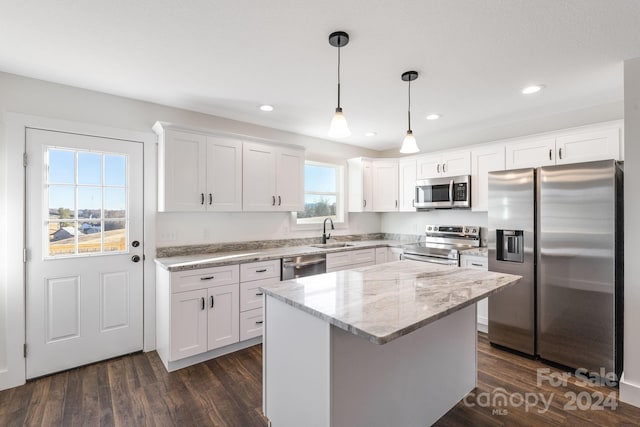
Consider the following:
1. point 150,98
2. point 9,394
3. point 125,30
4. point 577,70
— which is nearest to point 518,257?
point 577,70

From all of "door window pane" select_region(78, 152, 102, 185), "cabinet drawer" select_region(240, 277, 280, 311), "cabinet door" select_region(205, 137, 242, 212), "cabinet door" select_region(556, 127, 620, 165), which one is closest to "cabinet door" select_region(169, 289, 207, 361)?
"cabinet drawer" select_region(240, 277, 280, 311)

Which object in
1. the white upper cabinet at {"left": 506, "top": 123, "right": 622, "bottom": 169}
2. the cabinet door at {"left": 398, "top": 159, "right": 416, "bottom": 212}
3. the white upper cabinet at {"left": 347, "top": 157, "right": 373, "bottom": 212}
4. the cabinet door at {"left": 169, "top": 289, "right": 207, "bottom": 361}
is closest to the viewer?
the cabinet door at {"left": 169, "top": 289, "right": 207, "bottom": 361}

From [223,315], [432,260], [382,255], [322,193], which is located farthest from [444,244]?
[223,315]

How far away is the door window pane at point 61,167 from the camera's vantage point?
258cm

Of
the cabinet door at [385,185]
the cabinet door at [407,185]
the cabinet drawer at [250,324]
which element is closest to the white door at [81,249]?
the cabinet drawer at [250,324]

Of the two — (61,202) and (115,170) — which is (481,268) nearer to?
(115,170)

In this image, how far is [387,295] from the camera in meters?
1.64

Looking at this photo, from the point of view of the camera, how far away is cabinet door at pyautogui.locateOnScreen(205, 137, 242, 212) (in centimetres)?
316

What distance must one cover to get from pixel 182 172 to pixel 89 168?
A: 769mm

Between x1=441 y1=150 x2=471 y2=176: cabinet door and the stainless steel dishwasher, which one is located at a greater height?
x1=441 y1=150 x2=471 y2=176: cabinet door

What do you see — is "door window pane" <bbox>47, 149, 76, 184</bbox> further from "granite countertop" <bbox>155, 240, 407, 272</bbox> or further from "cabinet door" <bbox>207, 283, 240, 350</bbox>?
"cabinet door" <bbox>207, 283, 240, 350</bbox>

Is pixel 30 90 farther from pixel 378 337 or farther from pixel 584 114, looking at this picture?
pixel 584 114

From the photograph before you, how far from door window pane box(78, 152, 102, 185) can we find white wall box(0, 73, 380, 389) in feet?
0.93

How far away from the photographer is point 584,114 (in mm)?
3209
